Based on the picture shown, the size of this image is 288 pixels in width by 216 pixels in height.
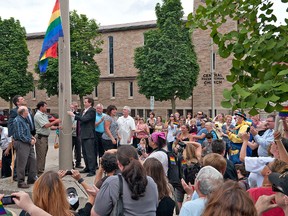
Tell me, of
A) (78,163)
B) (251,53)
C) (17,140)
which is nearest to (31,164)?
(17,140)

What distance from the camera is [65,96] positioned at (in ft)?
34.4

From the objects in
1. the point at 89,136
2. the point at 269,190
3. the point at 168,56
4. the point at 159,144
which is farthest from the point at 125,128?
the point at 168,56

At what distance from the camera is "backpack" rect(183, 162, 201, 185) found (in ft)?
21.4

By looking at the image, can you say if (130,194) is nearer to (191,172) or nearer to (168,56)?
(191,172)

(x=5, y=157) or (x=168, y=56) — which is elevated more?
(x=168, y=56)

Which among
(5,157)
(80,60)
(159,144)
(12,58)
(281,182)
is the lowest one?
(5,157)

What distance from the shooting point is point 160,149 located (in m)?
7.36

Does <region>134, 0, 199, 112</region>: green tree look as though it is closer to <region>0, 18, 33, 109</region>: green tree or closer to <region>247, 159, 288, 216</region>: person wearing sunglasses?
<region>0, 18, 33, 109</region>: green tree

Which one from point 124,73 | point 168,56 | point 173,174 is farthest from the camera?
point 124,73

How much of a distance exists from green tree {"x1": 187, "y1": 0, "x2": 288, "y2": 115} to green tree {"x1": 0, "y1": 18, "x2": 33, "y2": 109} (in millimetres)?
51459

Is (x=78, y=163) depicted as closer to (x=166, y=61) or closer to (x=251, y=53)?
(x=251, y=53)

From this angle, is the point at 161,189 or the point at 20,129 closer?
the point at 161,189

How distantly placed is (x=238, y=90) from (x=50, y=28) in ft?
24.6

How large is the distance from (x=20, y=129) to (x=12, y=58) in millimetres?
48065
